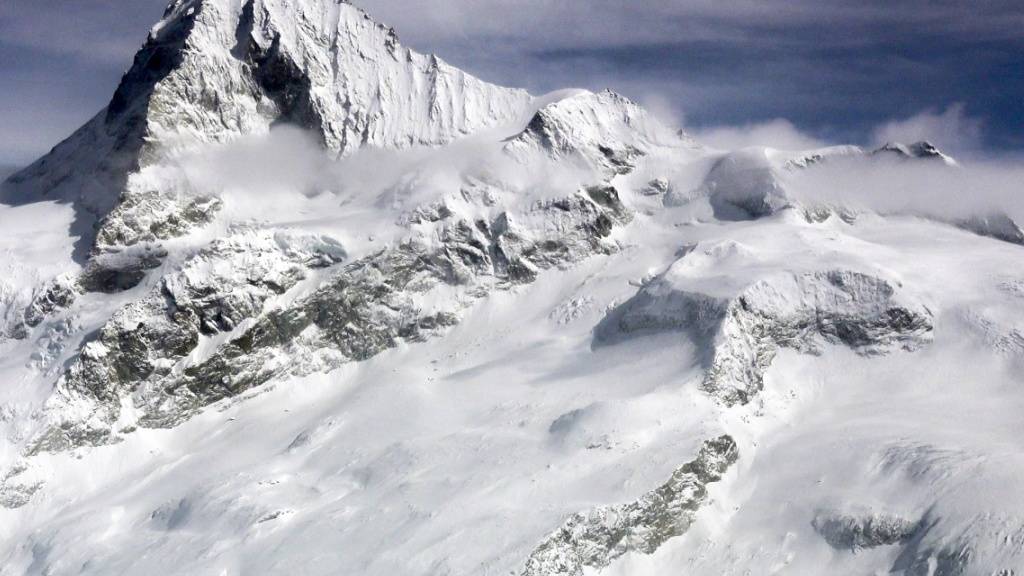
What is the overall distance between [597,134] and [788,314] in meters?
56.4

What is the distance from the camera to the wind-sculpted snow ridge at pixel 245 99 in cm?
11700

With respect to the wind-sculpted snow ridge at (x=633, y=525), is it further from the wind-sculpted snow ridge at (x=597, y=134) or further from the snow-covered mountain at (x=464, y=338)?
the wind-sculpted snow ridge at (x=597, y=134)

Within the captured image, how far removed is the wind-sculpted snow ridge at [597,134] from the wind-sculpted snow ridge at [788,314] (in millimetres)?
39075

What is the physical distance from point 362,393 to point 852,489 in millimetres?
46976

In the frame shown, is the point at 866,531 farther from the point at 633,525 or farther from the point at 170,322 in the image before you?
the point at 170,322

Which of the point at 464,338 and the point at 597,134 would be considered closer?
the point at 464,338

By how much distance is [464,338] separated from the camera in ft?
336

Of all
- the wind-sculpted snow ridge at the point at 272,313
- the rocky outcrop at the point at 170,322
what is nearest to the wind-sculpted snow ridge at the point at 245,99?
the rocky outcrop at the point at 170,322

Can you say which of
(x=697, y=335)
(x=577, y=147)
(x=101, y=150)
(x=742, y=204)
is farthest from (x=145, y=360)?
(x=742, y=204)

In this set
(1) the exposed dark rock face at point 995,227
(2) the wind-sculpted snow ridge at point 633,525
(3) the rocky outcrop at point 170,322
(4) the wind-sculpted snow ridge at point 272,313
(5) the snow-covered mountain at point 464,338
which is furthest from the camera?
(1) the exposed dark rock face at point 995,227

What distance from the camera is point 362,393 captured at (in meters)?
93.1

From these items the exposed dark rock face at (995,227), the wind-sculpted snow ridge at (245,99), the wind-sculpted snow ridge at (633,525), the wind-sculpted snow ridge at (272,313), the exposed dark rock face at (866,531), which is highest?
the wind-sculpted snow ridge at (245,99)

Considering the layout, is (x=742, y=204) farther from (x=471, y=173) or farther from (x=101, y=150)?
(x=101, y=150)

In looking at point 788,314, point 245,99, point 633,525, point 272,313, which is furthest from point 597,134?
point 633,525
